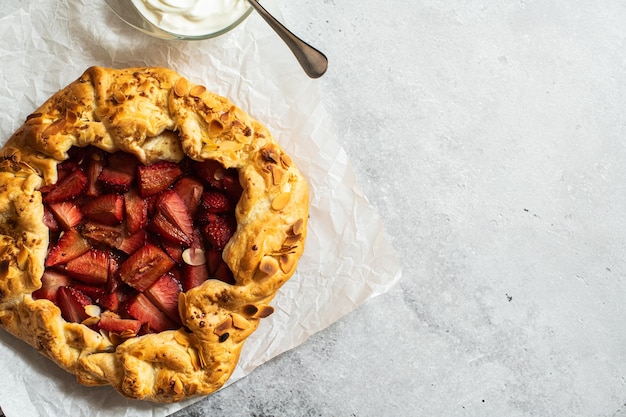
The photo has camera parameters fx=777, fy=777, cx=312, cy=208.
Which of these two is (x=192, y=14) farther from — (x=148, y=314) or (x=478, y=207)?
(x=478, y=207)

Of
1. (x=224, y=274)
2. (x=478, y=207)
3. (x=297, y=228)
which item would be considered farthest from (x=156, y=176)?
(x=478, y=207)

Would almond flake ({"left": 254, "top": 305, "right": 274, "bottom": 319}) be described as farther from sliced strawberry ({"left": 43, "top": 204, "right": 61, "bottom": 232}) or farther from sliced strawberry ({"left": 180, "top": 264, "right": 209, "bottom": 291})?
sliced strawberry ({"left": 43, "top": 204, "right": 61, "bottom": 232})

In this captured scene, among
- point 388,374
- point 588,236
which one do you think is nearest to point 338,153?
point 388,374

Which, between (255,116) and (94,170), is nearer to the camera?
(94,170)

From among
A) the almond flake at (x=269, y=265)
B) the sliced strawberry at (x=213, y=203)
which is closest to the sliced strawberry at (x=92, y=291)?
the sliced strawberry at (x=213, y=203)

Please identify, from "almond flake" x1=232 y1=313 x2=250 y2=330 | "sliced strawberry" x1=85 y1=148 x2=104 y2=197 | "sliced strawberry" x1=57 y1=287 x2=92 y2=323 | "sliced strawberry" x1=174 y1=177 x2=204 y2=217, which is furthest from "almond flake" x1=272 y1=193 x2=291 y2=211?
"sliced strawberry" x1=57 y1=287 x2=92 y2=323
